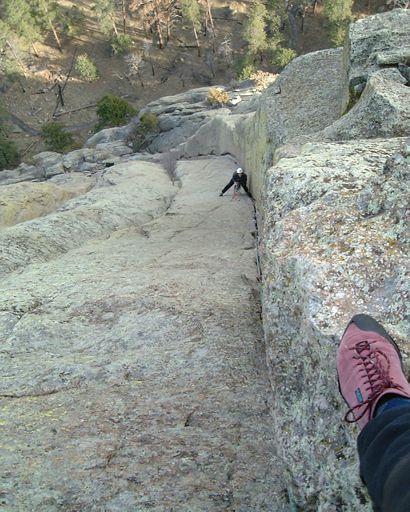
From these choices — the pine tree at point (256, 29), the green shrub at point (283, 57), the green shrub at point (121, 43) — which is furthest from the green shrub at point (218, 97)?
the green shrub at point (121, 43)

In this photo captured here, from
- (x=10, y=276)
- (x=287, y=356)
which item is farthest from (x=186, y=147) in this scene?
(x=287, y=356)

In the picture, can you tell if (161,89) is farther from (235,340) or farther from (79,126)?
(235,340)

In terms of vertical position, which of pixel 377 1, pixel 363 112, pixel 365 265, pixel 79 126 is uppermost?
pixel 377 1

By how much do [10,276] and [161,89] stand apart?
67865 mm

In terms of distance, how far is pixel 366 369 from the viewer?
380 centimetres

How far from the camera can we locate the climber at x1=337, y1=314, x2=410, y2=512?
8.91 ft

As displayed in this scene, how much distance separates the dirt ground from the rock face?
63.4 metres

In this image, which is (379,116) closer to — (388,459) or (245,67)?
(388,459)

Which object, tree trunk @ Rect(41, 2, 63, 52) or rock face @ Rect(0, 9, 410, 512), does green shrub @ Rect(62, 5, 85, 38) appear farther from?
rock face @ Rect(0, 9, 410, 512)

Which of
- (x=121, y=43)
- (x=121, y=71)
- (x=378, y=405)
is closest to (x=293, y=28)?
(x=121, y=43)

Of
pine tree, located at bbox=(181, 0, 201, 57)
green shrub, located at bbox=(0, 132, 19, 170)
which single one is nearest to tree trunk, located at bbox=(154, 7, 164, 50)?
pine tree, located at bbox=(181, 0, 201, 57)

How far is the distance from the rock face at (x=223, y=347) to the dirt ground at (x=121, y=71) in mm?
63432

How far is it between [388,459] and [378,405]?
0.80m

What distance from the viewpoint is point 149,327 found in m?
7.89
